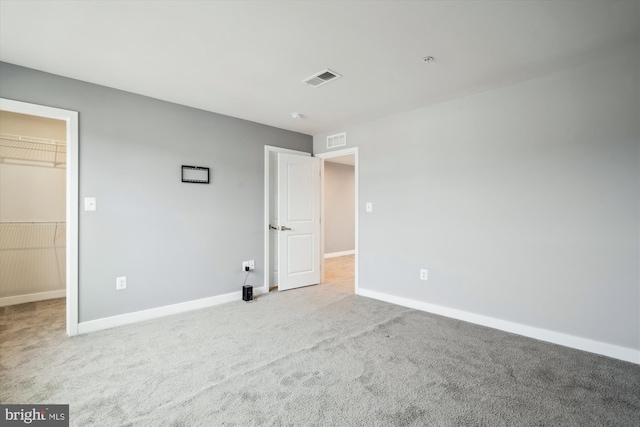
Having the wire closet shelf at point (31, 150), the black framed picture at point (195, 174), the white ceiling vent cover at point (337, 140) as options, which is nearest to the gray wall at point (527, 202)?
the white ceiling vent cover at point (337, 140)

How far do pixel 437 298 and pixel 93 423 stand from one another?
3.13m

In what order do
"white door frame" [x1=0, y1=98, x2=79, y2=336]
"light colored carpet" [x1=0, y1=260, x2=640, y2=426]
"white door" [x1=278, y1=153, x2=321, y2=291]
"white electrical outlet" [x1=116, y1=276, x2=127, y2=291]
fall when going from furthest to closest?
1. "white door" [x1=278, y1=153, x2=321, y2=291]
2. "white electrical outlet" [x1=116, y1=276, x2=127, y2=291]
3. "white door frame" [x1=0, y1=98, x2=79, y2=336]
4. "light colored carpet" [x1=0, y1=260, x2=640, y2=426]

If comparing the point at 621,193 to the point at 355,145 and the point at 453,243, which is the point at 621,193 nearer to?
the point at 453,243

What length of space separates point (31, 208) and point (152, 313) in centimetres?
228

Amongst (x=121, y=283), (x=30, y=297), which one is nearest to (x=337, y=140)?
(x=121, y=283)

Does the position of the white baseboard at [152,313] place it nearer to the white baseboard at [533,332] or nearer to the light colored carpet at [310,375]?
the light colored carpet at [310,375]

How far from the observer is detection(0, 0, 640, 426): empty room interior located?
1864mm

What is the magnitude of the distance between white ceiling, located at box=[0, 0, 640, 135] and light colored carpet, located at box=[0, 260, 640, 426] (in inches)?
93.6

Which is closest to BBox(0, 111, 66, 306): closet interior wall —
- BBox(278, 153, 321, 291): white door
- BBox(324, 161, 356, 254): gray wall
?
BBox(278, 153, 321, 291): white door

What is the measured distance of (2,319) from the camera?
3.14 m

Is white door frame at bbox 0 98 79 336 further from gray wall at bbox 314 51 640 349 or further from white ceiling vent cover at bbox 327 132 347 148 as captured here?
gray wall at bbox 314 51 640 349

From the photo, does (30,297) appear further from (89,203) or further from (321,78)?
(321,78)

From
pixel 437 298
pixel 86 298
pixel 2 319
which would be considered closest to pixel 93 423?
pixel 86 298

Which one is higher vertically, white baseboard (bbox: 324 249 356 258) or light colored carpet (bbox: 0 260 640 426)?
white baseboard (bbox: 324 249 356 258)
